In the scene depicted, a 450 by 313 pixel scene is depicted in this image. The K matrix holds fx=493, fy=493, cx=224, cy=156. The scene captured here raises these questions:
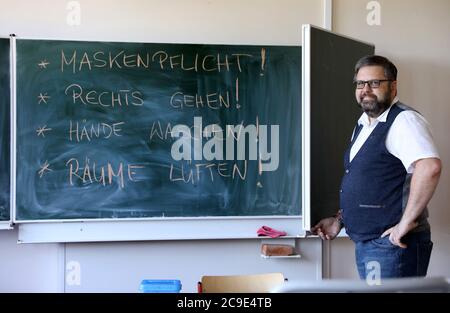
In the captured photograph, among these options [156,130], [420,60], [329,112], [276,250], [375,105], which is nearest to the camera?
[375,105]

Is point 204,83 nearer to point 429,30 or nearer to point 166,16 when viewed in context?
point 166,16

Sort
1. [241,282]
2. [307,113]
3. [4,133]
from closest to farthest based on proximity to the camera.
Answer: [241,282] < [307,113] < [4,133]

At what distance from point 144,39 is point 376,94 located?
161cm

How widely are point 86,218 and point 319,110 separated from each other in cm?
154

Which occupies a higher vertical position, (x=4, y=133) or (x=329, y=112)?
(x=329, y=112)

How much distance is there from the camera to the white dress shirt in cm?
194

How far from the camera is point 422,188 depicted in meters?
1.94

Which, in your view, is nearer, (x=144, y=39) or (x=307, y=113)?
(x=307, y=113)

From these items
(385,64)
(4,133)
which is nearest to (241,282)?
(385,64)

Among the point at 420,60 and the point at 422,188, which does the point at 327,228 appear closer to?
the point at 422,188

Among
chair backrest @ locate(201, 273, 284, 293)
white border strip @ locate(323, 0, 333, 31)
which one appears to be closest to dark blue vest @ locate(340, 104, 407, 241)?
chair backrest @ locate(201, 273, 284, 293)

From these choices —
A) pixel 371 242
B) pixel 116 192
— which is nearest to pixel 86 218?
pixel 116 192

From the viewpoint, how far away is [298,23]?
330cm

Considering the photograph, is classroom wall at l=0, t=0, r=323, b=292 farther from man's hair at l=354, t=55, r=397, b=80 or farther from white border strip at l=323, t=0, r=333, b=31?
man's hair at l=354, t=55, r=397, b=80
